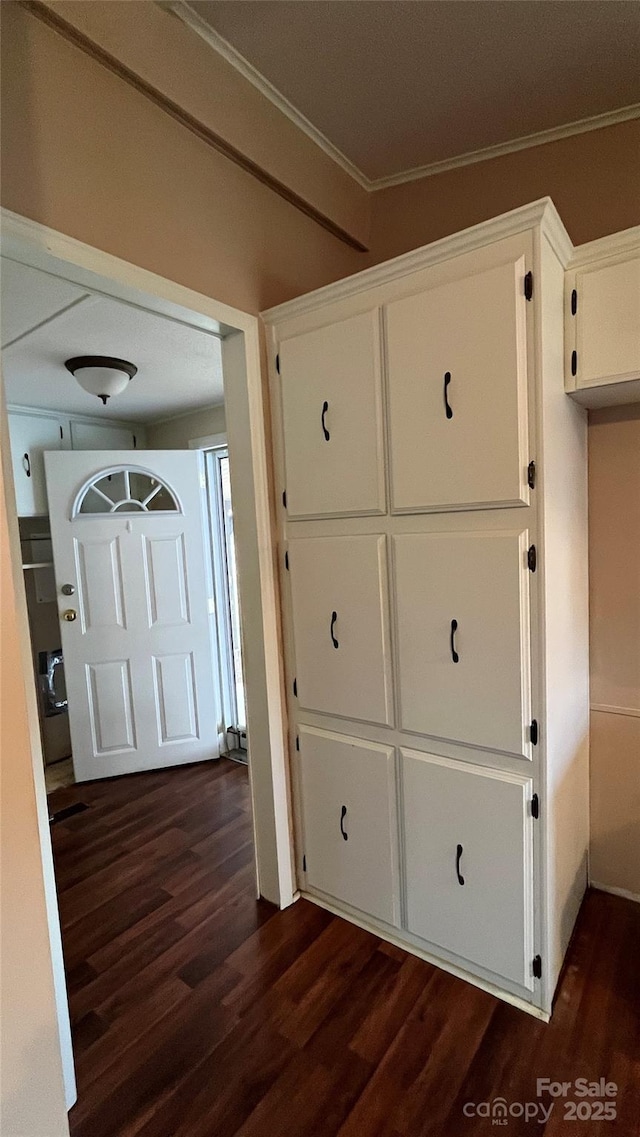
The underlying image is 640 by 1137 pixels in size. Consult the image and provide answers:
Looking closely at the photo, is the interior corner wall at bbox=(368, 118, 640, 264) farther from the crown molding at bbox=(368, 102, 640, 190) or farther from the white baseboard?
the white baseboard

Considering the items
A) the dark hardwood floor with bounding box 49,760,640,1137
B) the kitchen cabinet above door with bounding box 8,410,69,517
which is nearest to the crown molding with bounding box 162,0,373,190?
the kitchen cabinet above door with bounding box 8,410,69,517

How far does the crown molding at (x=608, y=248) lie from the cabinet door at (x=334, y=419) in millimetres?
576

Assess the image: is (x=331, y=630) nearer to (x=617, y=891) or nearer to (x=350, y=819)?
(x=350, y=819)

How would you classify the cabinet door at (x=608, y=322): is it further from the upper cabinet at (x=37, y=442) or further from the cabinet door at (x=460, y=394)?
the upper cabinet at (x=37, y=442)

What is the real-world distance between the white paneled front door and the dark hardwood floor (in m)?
1.06

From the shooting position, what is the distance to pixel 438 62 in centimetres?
149

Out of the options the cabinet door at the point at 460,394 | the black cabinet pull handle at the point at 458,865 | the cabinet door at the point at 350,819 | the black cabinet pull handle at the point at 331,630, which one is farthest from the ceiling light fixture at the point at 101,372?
the black cabinet pull handle at the point at 458,865

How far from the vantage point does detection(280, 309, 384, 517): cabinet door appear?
157cm

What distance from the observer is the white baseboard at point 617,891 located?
184 cm

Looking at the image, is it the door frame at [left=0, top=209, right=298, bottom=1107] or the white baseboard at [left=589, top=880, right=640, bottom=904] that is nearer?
the door frame at [left=0, top=209, right=298, bottom=1107]

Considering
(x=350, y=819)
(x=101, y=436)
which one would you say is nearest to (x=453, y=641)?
(x=350, y=819)

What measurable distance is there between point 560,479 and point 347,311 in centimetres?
82

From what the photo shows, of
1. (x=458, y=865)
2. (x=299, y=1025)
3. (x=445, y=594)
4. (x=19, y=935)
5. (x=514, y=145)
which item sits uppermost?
(x=514, y=145)

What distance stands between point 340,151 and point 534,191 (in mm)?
708
